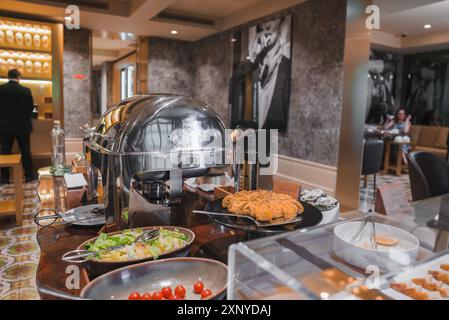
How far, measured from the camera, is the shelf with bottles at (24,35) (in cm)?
542

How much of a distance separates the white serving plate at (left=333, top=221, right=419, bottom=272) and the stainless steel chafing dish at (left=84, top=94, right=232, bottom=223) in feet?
1.83

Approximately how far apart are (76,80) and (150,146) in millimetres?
5743

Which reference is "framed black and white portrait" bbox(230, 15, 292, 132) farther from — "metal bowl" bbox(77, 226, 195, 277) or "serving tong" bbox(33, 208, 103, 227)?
"metal bowl" bbox(77, 226, 195, 277)

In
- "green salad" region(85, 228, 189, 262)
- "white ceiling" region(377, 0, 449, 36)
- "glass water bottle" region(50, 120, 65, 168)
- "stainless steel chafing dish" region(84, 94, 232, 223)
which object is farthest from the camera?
"white ceiling" region(377, 0, 449, 36)

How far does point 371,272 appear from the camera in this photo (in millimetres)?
945

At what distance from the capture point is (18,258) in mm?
2828

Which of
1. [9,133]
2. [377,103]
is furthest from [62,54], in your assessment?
[377,103]

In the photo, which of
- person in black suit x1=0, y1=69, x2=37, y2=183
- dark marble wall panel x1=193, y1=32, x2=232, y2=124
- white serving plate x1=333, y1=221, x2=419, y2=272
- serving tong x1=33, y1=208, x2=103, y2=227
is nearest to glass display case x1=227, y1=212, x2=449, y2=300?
white serving plate x1=333, y1=221, x2=419, y2=272

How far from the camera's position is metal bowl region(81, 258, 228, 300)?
0.85m

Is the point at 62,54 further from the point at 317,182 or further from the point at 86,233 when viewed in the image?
the point at 86,233

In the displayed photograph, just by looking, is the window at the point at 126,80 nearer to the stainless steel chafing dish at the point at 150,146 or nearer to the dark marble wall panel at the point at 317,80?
the dark marble wall panel at the point at 317,80

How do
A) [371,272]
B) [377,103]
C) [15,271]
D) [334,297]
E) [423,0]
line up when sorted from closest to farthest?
[334,297] → [371,272] → [15,271] → [423,0] → [377,103]

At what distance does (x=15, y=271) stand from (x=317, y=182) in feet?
10.7

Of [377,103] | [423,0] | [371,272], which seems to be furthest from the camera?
[377,103]
